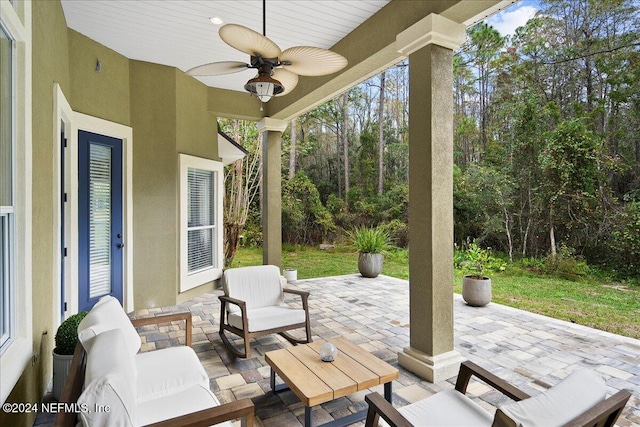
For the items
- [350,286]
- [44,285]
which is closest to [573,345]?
[350,286]

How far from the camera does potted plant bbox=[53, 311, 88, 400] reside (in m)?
2.44

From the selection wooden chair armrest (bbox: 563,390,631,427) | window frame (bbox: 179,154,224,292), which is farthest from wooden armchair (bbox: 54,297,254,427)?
window frame (bbox: 179,154,224,292)

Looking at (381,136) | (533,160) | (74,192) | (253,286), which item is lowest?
(253,286)

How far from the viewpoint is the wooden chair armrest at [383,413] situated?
57.8 inches

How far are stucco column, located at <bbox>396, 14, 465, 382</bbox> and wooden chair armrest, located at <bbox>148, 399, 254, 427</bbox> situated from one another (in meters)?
1.78

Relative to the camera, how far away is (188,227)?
5590mm

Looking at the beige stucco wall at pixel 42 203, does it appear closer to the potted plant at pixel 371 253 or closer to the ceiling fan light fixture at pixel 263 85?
the ceiling fan light fixture at pixel 263 85

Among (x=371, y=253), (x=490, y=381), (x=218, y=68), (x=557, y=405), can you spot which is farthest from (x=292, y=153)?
(x=557, y=405)

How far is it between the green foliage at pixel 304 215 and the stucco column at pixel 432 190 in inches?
341

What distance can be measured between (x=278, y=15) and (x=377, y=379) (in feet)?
11.4

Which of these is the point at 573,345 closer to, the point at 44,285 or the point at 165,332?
the point at 165,332

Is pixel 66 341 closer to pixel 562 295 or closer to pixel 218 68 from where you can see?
pixel 218 68

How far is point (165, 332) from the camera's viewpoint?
13.2ft

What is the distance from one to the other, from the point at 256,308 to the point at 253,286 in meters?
0.24
